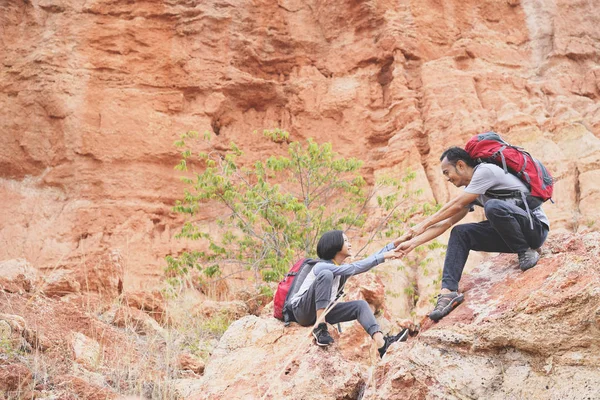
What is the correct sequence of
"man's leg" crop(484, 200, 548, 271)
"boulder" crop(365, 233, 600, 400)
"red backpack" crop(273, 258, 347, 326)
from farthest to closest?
1. "red backpack" crop(273, 258, 347, 326)
2. "man's leg" crop(484, 200, 548, 271)
3. "boulder" crop(365, 233, 600, 400)

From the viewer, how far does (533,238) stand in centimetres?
382

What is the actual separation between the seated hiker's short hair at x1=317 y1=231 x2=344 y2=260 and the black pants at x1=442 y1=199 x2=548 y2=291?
90 centimetres

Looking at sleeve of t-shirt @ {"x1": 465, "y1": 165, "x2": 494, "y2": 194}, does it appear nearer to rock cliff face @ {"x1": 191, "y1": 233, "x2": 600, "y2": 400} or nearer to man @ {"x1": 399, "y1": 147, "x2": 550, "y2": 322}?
man @ {"x1": 399, "y1": 147, "x2": 550, "y2": 322}

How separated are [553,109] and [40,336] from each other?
441 inches

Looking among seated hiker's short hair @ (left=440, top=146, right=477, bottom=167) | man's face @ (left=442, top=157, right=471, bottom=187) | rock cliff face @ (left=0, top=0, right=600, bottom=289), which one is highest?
seated hiker's short hair @ (left=440, top=146, right=477, bottom=167)

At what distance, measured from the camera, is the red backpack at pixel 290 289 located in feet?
15.1

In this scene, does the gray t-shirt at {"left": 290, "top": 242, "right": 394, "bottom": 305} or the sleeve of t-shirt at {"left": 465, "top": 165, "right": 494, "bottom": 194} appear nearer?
the sleeve of t-shirt at {"left": 465, "top": 165, "right": 494, "bottom": 194}

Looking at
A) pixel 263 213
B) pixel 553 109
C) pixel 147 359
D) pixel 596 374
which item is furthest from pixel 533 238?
pixel 553 109

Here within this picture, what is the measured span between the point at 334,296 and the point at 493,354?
58.0 inches

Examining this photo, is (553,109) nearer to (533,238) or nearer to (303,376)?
(533,238)

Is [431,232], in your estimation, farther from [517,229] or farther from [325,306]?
[325,306]

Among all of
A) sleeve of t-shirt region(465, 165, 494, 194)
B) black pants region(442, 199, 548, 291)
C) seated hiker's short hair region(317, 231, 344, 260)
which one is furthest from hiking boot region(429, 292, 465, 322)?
seated hiker's short hair region(317, 231, 344, 260)

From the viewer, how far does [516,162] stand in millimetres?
4000

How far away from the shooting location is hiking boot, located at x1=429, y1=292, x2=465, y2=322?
365 cm
